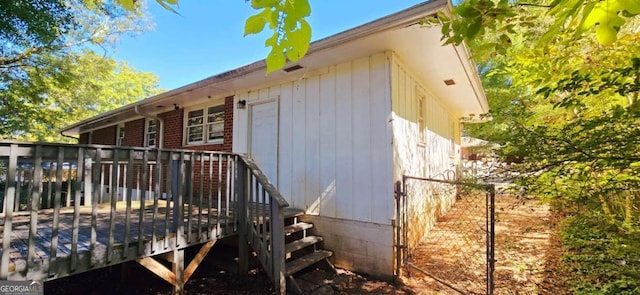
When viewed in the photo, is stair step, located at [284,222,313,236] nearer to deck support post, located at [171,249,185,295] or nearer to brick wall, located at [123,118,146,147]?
deck support post, located at [171,249,185,295]

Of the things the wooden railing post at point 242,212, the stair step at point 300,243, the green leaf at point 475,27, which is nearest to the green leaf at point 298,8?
the green leaf at point 475,27

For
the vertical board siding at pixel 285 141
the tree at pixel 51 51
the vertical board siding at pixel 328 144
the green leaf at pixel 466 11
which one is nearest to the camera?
the green leaf at pixel 466 11

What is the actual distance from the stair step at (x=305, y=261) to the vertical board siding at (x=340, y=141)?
647 mm

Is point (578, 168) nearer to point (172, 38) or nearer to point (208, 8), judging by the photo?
point (208, 8)

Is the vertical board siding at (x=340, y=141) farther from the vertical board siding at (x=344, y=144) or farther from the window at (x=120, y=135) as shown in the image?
the window at (x=120, y=135)

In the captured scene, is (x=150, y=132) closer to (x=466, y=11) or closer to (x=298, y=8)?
(x=298, y=8)

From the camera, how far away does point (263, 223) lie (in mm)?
3764

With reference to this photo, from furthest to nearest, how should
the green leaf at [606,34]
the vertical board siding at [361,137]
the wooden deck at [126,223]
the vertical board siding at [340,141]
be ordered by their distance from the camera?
the vertical board siding at [361,137]
the vertical board siding at [340,141]
the wooden deck at [126,223]
the green leaf at [606,34]

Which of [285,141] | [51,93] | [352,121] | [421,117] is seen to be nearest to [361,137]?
[352,121]

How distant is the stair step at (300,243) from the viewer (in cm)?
406

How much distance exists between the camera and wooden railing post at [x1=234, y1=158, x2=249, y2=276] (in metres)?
4.12

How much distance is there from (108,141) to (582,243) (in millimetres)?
14528

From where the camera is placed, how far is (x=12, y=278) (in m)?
2.30

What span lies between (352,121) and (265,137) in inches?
83.9
